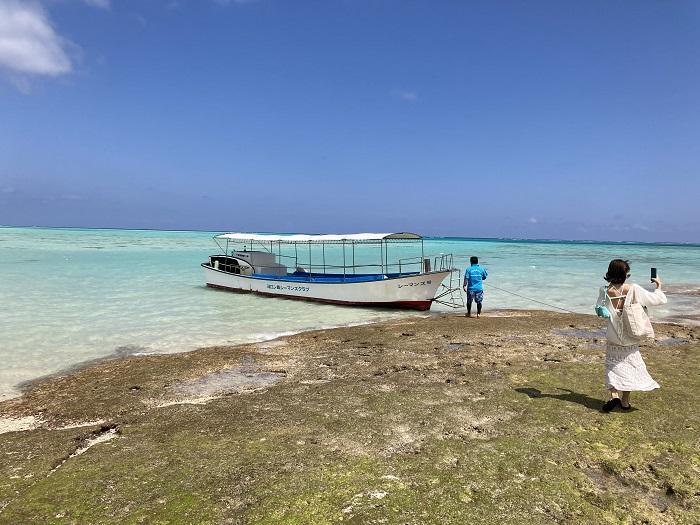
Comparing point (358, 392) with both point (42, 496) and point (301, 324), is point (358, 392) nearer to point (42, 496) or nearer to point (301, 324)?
point (42, 496)

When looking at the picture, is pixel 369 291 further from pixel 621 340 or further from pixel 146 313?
pixel 621 340

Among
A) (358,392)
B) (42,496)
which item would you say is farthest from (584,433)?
(42,496)

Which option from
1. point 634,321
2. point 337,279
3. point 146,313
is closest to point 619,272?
point 634,321

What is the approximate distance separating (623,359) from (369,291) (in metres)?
13.7

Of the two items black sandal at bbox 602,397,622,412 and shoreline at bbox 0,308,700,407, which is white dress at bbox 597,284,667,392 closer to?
black sandal at bbox 602,397,622,412

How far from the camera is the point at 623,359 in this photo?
228 inches

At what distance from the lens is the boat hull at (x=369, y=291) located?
61.0ft

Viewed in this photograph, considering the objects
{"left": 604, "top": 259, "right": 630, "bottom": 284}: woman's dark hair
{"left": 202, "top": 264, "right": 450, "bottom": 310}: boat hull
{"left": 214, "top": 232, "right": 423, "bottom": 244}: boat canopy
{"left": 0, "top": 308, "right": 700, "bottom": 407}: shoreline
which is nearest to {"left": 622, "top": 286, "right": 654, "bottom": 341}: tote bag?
{"left": 604, "top": 259, "right": 630, "bottom": 284}: woman's dark hair

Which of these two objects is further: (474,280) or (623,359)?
(474,280)

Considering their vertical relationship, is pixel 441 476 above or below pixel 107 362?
above

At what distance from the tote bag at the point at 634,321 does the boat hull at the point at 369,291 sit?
12.4 m

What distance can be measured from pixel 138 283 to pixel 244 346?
17414 mm

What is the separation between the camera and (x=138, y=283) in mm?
26391

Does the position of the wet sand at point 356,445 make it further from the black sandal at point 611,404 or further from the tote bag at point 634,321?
the tote bag at point 634,321
